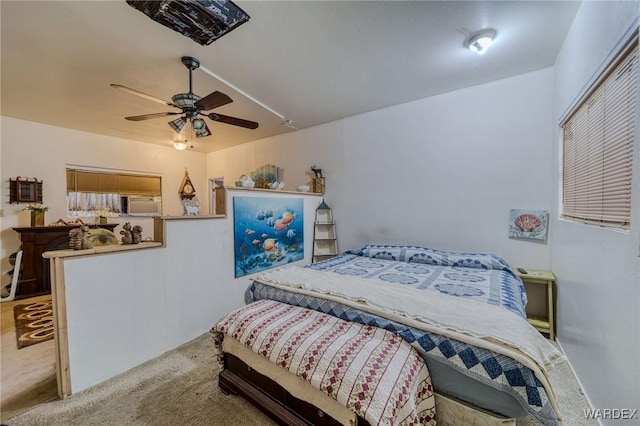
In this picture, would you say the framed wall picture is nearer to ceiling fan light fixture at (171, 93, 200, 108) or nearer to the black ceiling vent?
ceiling fan light fixture at (171, 93, 200, 108)

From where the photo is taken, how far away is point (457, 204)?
3.02 meters

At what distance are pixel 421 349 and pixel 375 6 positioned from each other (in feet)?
7.21

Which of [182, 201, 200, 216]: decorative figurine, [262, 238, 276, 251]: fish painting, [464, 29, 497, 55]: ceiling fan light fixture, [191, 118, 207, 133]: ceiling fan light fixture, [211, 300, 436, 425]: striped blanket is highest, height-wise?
[464, 29, 497, 55]: ceiling fan light fixture

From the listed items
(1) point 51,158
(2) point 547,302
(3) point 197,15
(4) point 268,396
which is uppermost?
(3) point 197,15

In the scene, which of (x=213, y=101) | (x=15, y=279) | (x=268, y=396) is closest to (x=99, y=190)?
(x=15, y=279)

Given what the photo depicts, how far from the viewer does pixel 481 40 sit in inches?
79.0

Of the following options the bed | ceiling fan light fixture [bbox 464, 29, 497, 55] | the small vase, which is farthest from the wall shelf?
the small vase

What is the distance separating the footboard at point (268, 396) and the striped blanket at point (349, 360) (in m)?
0.15

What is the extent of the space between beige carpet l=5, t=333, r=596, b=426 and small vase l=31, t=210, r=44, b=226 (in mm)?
3402

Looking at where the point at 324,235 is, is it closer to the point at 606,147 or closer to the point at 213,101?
the point at 213,101

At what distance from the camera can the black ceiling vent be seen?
150 centimetres

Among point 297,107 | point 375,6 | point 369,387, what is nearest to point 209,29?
point 375,6

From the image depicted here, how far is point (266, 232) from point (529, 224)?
3008 millimetres

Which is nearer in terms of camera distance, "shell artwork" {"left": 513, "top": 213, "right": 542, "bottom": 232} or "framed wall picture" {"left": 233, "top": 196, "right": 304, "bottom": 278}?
"shell artwork" {"left": 513, "top": 213, "right": 542, "bottom": 232}
